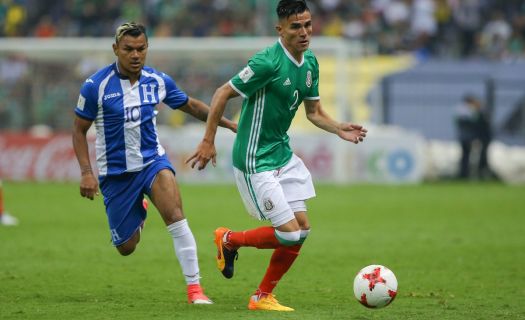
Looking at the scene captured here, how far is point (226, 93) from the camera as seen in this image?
344 inches

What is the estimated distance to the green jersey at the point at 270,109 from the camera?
8.84 m

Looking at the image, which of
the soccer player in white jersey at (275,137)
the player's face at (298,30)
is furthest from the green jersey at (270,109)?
the player's face at (298,30)

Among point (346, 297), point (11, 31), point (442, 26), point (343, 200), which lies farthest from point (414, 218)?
point (11, 31)

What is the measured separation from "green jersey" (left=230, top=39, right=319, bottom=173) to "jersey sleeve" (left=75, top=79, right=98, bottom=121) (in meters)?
1.30

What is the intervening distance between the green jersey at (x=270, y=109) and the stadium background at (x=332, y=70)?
16.3 meters

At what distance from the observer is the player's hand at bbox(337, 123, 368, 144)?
9172 millimetres

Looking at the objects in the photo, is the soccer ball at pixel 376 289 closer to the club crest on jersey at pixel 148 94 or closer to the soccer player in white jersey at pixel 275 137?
the soccer player in white jersey at pixel 275 137

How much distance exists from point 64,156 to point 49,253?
13.3m

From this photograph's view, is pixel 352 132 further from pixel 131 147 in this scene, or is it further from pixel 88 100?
pixel 88 100

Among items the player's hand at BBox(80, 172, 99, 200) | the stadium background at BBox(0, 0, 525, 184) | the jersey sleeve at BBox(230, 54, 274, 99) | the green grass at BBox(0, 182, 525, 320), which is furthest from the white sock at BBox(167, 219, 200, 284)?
the stadium background at BBox(0, 0, 525, 184)

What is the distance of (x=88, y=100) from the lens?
9.27 metres

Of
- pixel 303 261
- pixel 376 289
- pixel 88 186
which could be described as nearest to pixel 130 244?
pixel 88 186

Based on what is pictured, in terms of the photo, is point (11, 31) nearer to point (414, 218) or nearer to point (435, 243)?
point (414, 218)

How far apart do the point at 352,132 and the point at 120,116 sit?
203 centimetres
